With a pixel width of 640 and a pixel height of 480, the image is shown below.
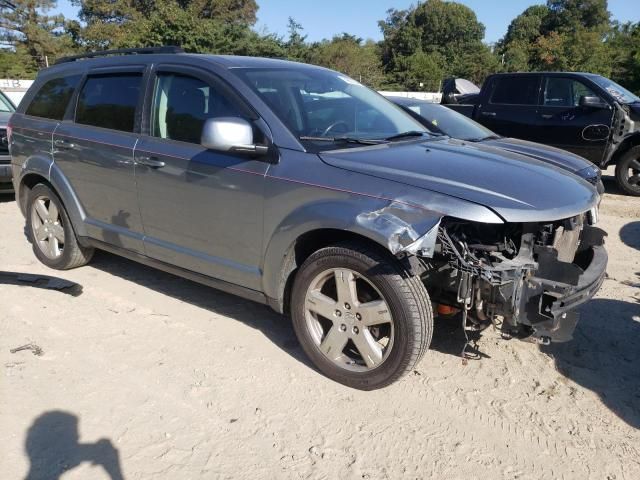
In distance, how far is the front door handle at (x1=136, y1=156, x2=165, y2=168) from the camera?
12.4 ft

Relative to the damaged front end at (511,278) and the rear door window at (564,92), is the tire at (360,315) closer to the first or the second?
the damaged front end at (511,278)

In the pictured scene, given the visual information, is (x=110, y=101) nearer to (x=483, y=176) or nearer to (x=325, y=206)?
(x=325, y=206)

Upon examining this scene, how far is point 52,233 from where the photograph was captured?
5.03 m

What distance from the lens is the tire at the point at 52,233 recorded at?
15.9ft

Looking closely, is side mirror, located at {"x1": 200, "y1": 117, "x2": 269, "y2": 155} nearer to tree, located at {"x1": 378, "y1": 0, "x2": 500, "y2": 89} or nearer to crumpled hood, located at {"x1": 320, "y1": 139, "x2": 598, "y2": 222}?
crumpled hood, located at {"x1": 320, "y1": 139, "x2": 598, "y2": 222}

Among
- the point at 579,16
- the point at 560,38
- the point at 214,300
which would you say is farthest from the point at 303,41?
the point at 579,16

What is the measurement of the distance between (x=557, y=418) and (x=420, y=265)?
1.09m

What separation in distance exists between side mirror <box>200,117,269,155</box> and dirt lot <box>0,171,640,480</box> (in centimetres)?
133

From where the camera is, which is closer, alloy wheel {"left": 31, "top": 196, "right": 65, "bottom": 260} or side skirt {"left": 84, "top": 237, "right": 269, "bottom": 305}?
side skirt {"left": 84, "top": 237, "right": 269, "bottom": 305}

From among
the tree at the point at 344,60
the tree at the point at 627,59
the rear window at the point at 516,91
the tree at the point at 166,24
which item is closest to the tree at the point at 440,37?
the tree at the point at 627,59

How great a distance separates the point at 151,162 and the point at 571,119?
741 centimetres

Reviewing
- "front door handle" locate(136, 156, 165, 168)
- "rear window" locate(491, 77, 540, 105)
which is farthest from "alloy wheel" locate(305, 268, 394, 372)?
"rear window" locate(491, 77, 540, 105)

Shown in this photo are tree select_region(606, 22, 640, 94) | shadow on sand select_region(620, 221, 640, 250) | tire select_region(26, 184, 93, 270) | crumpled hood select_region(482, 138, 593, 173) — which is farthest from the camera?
tree select_region(606, 22, 640, 94)

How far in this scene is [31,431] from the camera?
9.31 ft
